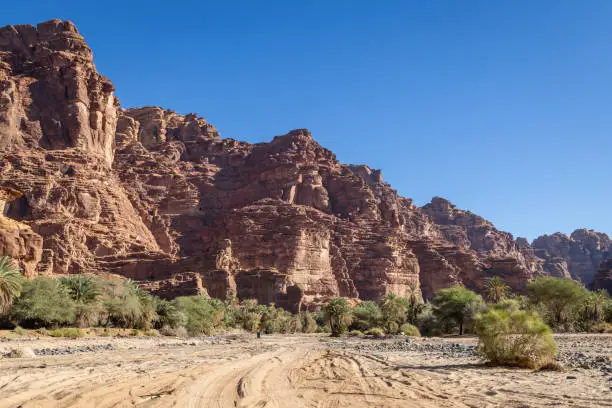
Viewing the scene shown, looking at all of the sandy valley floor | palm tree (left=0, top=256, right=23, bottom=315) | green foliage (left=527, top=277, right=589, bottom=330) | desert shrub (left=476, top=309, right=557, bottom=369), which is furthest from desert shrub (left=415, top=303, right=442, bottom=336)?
the sandy valley floor

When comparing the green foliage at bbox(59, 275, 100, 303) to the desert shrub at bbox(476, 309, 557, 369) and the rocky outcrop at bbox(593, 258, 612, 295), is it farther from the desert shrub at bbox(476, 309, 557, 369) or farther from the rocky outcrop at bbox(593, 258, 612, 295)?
the rocky outcrop at bbox(593, 258, 612, 295)

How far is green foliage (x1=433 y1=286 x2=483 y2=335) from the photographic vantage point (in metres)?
50.2

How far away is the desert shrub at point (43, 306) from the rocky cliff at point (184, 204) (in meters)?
35.6

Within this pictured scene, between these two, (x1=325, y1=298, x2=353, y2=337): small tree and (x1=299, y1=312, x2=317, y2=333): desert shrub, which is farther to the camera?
(x1=299, y1=312, x2=317, y2=333): desert shrub

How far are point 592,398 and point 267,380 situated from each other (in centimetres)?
673

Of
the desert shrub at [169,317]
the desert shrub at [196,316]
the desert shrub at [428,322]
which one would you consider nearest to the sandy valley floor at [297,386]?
the desert shrub at [169,317]

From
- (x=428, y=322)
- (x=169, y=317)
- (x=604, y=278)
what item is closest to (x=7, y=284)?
(x=169, y=317)

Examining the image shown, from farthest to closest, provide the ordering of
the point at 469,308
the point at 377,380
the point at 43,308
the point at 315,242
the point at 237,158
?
1. the point at 237,158
2. the point at 315,242
3. the point at 469,308
4. the point at 43,308
5. the point at 377,380

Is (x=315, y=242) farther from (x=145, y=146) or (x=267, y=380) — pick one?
(x=267, y=380)

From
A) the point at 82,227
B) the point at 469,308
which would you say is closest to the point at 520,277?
the point at 469,308

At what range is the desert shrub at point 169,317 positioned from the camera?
154 feet

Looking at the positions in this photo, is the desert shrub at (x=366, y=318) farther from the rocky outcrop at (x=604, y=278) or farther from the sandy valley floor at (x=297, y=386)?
the rocky outcrop at (x=604, y=278)

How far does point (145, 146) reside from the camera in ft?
504

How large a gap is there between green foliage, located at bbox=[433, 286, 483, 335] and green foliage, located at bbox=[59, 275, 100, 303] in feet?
117
